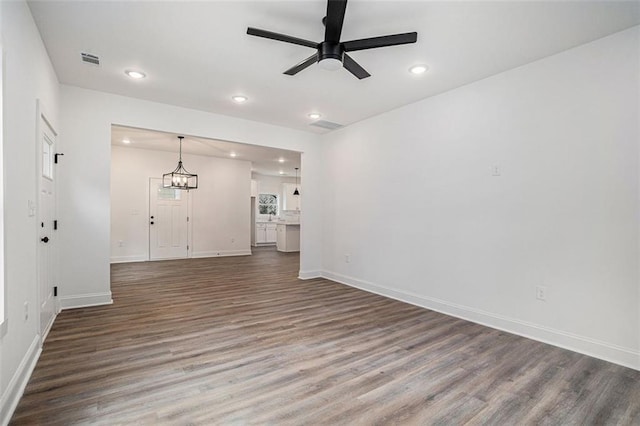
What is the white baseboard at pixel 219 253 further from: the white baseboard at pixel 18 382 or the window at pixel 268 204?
the white baseboard at pixel 18 382

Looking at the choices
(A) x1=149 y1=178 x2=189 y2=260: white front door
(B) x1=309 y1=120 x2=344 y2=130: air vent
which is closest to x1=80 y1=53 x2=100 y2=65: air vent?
(B) x1=309 y1=120 x2=344 y2=130: air vent

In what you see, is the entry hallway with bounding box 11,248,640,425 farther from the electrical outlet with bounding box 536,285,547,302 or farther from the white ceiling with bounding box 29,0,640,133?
the white ceiling with bounding box 29,0,640,133

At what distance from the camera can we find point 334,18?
216 centimetres

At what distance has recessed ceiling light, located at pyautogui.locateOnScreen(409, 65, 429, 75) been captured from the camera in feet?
10.6

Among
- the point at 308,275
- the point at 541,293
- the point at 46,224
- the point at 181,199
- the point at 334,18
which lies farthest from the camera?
the point at 181,199

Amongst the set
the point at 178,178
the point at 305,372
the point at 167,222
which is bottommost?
the point at 305,372

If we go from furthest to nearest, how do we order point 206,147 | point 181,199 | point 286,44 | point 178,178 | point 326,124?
point 181,199 → point 178,178 → point 206,147 → point 326,124 → point 286,44

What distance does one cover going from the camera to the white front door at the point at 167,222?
7.94 meters

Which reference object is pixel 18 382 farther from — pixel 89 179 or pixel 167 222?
pixel 167 222

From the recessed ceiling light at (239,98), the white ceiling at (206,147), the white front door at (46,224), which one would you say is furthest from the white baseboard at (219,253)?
the recessed ceiling light at (239,98)

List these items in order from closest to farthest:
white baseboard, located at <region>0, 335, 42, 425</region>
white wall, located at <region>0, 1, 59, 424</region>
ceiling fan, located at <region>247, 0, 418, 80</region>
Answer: white baseboard, located at <region>0, 335, 42, 425</region>
white wall, located at <region>0, 1, 59, 424</region>
ceiling fan, located at <region>247, 0, 418, 80</region>

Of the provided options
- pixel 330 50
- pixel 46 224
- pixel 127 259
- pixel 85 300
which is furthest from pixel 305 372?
pixel 127 259

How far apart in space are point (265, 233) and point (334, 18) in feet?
33.7

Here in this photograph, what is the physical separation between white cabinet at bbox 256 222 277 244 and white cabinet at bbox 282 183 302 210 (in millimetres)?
1005
